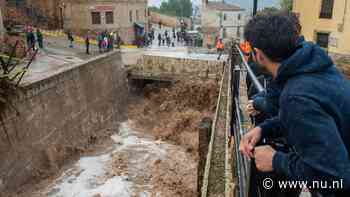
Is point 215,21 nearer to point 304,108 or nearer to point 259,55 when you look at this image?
point 259,55

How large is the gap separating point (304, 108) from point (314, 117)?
50mm

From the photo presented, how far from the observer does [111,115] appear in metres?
18.5

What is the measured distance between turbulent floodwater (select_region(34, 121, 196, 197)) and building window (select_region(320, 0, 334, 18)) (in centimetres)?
1111

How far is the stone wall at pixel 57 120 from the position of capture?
34.2 ft

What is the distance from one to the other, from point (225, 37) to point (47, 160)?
119ft

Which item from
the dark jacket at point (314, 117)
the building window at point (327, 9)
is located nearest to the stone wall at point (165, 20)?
the building window at point (327, 9)

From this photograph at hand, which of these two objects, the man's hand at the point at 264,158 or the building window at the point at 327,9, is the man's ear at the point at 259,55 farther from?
the building window at the point at 327,9

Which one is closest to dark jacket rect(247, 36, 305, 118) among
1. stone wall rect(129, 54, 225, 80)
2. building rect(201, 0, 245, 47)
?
stone wall rect(129, 54, 225, 80)

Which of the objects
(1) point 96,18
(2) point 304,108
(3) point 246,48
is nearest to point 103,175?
(3) point 246,48

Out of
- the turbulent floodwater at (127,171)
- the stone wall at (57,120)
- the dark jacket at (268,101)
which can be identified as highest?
the dark jacket at (268,101)

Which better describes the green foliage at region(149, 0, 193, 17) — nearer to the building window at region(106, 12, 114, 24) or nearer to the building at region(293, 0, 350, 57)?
the building window at region(106, 12, 114, 24)

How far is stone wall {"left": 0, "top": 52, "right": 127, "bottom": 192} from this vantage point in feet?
34.2

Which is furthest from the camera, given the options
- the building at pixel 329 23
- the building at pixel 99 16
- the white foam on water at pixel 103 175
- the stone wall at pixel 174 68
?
the building at pixel 99 16

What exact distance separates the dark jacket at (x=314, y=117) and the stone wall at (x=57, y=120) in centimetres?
1041
